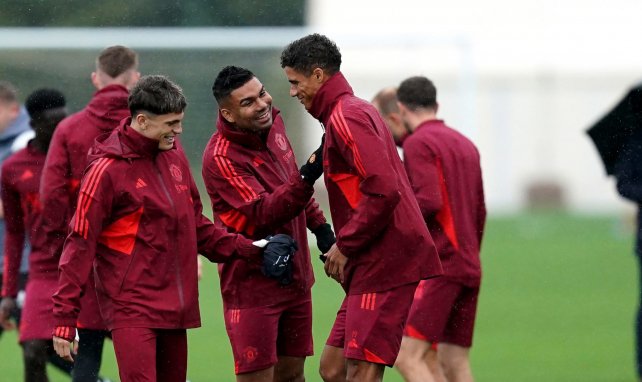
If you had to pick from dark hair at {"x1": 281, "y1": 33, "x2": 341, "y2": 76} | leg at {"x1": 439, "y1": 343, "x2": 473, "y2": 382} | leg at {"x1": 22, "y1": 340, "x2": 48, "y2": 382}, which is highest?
dark hair at {"x1": 281, "y1": 33, "x2": 341, "y2": 76}

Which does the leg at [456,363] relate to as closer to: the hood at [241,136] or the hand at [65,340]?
the hood at [241,136]

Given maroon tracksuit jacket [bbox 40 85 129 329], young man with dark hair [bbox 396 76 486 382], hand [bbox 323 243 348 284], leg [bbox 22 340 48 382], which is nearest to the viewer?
hand [bbox 323 243 348 284]

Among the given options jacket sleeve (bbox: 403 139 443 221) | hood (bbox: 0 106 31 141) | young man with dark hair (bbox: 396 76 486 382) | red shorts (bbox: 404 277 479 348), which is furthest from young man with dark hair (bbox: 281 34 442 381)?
hood (bbox: 0 106 31 141)

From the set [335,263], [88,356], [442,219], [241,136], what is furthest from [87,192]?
[442,219]

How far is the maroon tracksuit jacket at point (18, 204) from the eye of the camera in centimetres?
895

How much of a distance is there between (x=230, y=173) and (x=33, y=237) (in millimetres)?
1888

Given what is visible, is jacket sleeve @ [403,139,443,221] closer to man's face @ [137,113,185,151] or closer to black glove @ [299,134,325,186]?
black glove @ [299,134,325,186]

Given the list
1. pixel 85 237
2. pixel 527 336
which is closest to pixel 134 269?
pixel 85 237

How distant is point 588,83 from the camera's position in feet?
139

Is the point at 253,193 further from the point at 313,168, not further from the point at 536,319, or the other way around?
the point at 536,319

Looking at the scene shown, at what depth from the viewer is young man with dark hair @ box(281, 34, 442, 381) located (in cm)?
682

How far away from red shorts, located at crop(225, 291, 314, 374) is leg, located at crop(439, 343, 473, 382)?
4.73 feet

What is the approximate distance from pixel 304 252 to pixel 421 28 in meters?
25.5

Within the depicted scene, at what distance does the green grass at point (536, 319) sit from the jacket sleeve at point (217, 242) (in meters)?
4.04
